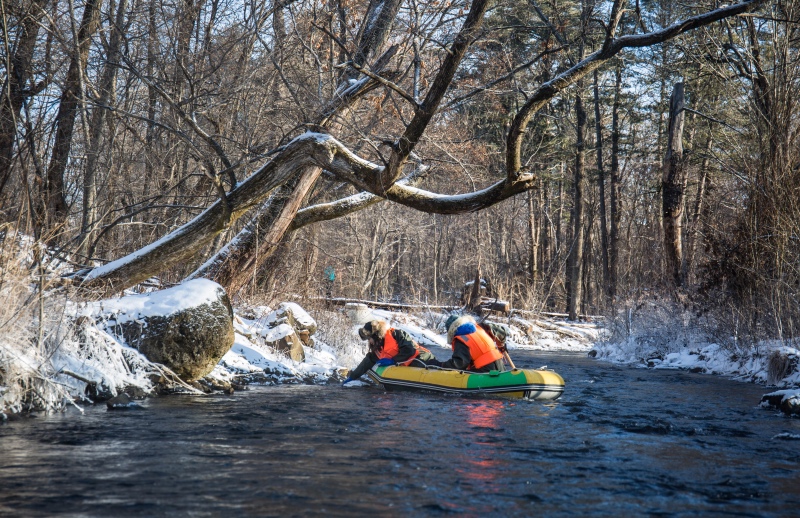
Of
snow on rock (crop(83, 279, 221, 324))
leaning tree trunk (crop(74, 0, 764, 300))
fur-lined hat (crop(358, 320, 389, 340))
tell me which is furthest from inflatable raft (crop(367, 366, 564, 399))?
snow on rock (crop(83, 279, 221, 324))

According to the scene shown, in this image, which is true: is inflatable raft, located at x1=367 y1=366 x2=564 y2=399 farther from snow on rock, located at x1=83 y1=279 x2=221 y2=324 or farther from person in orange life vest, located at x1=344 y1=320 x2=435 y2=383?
snow on rock, located at x1=83 y1=279 x2=221 y2=324

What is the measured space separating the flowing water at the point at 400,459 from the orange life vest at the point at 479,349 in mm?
1330

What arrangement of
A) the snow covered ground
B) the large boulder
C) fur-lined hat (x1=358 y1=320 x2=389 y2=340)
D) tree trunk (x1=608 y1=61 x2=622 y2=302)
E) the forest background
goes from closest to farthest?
the snow covered ground < the large boulder < the forest background < fur-lined hat (x1=358 y1=320 x2=389 y2=340) < tree trunk (x1=608 y1=61 x2=622 y2=302)

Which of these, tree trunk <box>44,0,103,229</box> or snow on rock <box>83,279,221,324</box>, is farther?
tree trunk <box>44,0,103,229</box>

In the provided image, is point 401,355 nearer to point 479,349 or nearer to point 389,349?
point 389,349

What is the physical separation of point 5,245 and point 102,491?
340 centimetres

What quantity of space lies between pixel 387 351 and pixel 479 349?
5.20 ft

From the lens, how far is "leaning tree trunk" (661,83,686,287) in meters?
15.8

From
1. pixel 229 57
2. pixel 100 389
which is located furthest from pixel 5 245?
pixel 229 57

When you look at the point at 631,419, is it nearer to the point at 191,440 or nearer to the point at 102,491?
the point at 191,440

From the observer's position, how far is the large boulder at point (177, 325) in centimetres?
855

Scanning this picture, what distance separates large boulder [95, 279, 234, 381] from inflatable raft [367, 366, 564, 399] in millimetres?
2446

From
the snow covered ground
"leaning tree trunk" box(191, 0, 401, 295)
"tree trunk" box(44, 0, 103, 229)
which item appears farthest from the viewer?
"leaning tree trunk" box(191, 0, 401, 295)

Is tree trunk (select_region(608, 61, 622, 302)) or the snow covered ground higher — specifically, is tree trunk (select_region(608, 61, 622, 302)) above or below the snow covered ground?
above
